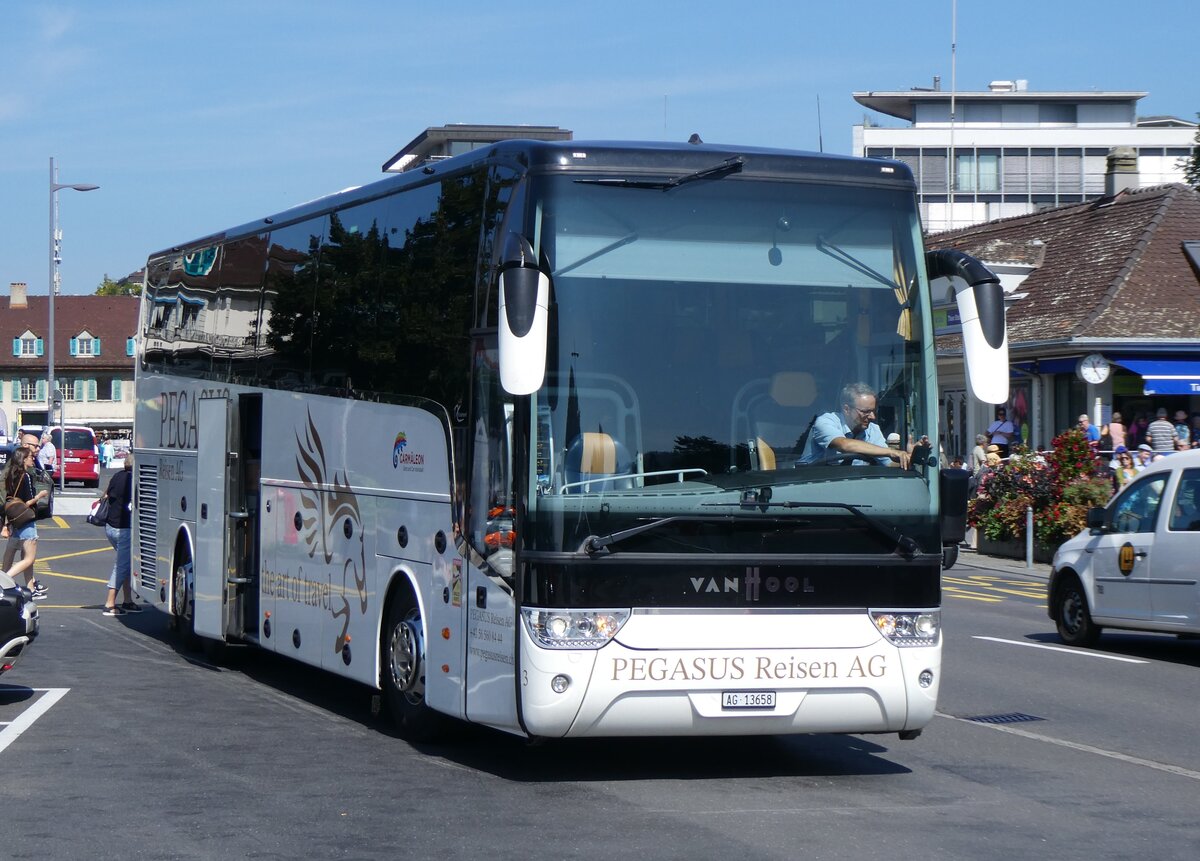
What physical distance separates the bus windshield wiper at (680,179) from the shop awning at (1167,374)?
26337 millimetres

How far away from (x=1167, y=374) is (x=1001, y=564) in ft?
26.2

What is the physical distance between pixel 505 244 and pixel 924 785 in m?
3.57

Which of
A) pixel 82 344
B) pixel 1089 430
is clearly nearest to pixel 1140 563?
pixel 1089 430

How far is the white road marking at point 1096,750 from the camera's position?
9.55 meters

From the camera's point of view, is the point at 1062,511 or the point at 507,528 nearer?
the point at 507,528

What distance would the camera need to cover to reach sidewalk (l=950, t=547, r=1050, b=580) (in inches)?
1044

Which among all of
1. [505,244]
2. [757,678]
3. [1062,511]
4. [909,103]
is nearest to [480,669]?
[757,678]

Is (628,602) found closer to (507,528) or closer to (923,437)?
(507,528)

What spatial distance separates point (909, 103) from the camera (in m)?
91.2

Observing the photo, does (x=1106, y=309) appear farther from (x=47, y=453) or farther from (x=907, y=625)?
(x=47, y=453)

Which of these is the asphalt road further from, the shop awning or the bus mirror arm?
the shop awning

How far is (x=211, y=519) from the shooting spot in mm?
14219

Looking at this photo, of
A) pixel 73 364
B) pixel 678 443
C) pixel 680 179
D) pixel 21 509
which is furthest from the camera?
pixel 73 364

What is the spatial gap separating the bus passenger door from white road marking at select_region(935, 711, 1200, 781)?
Answer: 5962 millimetres
